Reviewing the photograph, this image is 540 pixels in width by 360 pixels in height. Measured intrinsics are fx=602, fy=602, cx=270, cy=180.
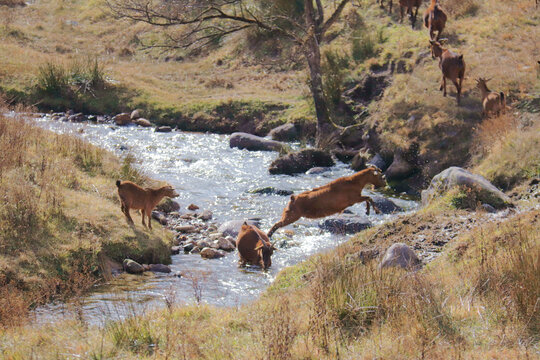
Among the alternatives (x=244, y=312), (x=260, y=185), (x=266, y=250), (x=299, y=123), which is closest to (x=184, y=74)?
(x=299, y=123)

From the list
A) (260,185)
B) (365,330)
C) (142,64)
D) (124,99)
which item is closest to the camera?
(365,330)

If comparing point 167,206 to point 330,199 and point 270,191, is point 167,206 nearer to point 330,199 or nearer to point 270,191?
point 270,191

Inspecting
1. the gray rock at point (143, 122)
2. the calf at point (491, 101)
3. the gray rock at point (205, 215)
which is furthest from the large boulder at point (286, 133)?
the gray rock at point (205, 215)

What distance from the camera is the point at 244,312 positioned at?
23.4 feet

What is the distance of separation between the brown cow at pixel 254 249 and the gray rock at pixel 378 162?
23.4 feet

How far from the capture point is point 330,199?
41.0 ft

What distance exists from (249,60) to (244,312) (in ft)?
83.2

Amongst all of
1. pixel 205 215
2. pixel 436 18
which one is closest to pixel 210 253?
pixel 205 215

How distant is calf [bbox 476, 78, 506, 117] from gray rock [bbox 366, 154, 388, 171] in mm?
3092

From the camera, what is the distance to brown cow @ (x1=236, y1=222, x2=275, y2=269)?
1106 centimetres

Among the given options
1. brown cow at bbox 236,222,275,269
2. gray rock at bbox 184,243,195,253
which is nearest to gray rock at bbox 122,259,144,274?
gray rock at bbox 184,243,195,253

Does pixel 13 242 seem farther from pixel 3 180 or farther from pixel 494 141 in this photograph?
pixel 494 141

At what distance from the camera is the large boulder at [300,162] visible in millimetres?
18359

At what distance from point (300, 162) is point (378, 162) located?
7.79 ft
